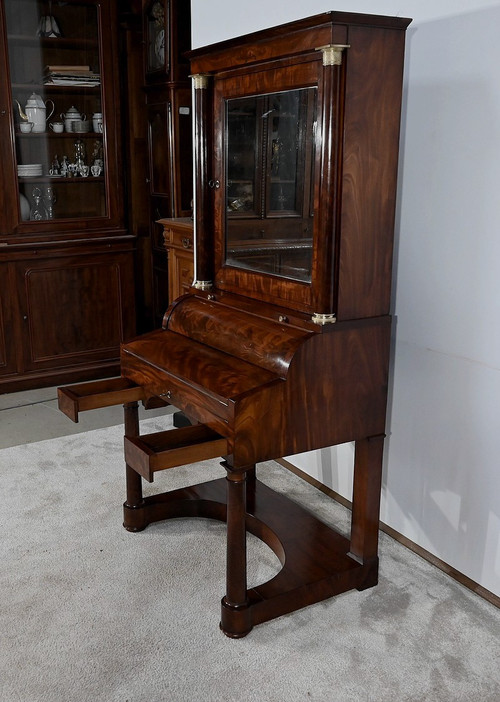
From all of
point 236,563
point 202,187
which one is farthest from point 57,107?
point 236,563

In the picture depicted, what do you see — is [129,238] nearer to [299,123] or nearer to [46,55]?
[46,55]

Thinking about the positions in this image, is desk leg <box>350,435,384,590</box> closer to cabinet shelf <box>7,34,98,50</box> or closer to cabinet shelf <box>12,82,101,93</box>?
cabinet shelf <box>12,82,101,93</box>

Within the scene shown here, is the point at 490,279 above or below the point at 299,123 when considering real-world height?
below

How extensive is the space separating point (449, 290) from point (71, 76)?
271 cm

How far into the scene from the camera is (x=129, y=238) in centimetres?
415

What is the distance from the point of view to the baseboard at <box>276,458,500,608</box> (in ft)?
6.98

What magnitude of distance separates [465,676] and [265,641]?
52 centimetres

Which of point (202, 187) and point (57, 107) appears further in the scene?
point (57, 107)

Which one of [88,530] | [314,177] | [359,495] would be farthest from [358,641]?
[314,177]

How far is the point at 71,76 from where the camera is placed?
3.92 meters

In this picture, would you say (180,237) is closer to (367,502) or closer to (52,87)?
(52,87)

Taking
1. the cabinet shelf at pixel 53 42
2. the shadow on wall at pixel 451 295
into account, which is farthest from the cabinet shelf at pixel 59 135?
the shadow on wall at pixel 451 295

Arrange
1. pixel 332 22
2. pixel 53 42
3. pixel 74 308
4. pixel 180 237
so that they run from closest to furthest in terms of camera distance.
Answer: pixel 332 22, pixel 180 237, pixel 53 42, pixel 74 308

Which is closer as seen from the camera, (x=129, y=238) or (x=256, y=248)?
(x=256, y=248)
